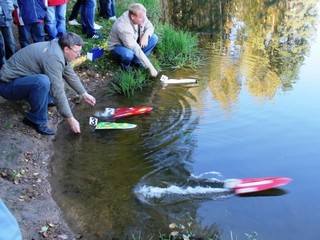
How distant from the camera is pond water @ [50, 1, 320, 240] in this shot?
372 centimetres

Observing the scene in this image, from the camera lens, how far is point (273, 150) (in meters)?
4.90

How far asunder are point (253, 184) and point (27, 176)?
2203 millimetres

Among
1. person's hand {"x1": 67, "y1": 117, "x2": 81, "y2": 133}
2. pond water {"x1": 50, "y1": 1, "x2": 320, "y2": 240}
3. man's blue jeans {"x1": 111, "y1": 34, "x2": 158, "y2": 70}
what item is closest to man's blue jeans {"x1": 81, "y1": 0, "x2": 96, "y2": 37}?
man's blue jeans {"x1": 111, "y1": 34, "x2": 158, "y2": 70}

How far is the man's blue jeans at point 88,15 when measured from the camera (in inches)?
286

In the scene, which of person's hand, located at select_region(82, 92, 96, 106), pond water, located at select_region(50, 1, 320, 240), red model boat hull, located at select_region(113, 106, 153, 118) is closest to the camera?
pond water, located at select_region(50, 1, 320, 240)

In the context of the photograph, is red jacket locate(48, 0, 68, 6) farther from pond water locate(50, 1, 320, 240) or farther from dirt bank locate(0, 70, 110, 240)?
dirt bank locate(0, 70, 110, 240)

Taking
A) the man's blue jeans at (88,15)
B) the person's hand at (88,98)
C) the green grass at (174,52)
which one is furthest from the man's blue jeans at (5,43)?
the green grass at (174,52)

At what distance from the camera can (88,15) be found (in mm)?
7285

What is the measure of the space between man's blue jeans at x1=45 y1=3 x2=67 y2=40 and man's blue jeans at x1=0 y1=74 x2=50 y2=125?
65.5 inches

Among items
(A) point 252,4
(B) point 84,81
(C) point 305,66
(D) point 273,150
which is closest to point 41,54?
(B) point 84,81

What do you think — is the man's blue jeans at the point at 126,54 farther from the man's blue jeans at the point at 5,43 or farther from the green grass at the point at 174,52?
the man's blue jeans at the point at 5,43

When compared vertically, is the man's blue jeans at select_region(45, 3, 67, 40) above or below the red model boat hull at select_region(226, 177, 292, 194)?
above

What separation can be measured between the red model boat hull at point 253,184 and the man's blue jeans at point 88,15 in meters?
4.33

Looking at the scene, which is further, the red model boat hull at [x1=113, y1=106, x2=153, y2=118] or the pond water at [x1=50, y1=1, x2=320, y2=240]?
the red model boat hull at [x1=113, y1=106, x2=153, y2=118]
